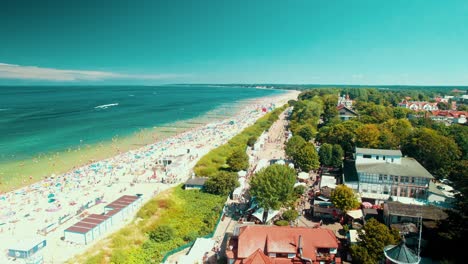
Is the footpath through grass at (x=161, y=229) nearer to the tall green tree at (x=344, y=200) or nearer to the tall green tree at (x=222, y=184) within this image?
the tall green tree at (x=222, y=184)

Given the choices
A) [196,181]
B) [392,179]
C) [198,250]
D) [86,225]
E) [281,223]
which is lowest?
[198,250]

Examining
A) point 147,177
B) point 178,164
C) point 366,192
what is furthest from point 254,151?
point 366,192

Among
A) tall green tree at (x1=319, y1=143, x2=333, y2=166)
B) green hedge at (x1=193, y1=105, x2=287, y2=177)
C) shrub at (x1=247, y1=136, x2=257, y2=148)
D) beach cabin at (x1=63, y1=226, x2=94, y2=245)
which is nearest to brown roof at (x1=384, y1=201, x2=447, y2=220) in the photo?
tall green tree at (x1=319, y1=143, x2=333, y2=166)

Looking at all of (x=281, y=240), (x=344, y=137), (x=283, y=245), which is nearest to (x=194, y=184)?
(x=281, y=240)

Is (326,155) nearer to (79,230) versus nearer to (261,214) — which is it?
(261,214)

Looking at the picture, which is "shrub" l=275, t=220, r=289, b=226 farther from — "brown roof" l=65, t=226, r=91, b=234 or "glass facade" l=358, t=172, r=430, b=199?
"brown roof" l=65, t=226, r=91, b=234

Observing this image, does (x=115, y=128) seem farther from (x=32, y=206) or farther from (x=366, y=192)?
(x=366, y=192)
